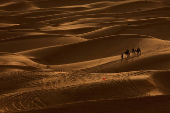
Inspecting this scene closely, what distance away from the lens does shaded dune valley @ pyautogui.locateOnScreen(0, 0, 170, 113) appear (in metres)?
4.13

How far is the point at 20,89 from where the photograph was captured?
196 inches

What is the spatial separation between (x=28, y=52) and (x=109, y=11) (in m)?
10.8

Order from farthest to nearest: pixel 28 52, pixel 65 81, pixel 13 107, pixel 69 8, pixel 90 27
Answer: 1. pixel 69 8
2. pixel 90 27
3. pixel 28 52
4. pixel 65 81
5. pixel 13 107

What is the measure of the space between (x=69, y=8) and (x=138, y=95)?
17.1 m

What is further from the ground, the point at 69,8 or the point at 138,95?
the point at 69,8

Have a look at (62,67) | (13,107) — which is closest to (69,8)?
(62,67)

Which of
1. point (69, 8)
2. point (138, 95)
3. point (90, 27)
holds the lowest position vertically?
point (138, 95)

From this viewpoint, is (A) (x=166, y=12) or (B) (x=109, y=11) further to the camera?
(B) (x=109, y=11)

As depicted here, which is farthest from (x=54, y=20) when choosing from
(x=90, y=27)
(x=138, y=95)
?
(x=138, y=95)

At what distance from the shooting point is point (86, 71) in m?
6.96

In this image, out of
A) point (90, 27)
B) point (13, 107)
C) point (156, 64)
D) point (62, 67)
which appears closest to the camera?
point (13, 107)

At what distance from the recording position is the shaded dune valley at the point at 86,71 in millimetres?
4129

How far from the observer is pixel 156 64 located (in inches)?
279

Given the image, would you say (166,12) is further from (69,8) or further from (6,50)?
(6,50)
